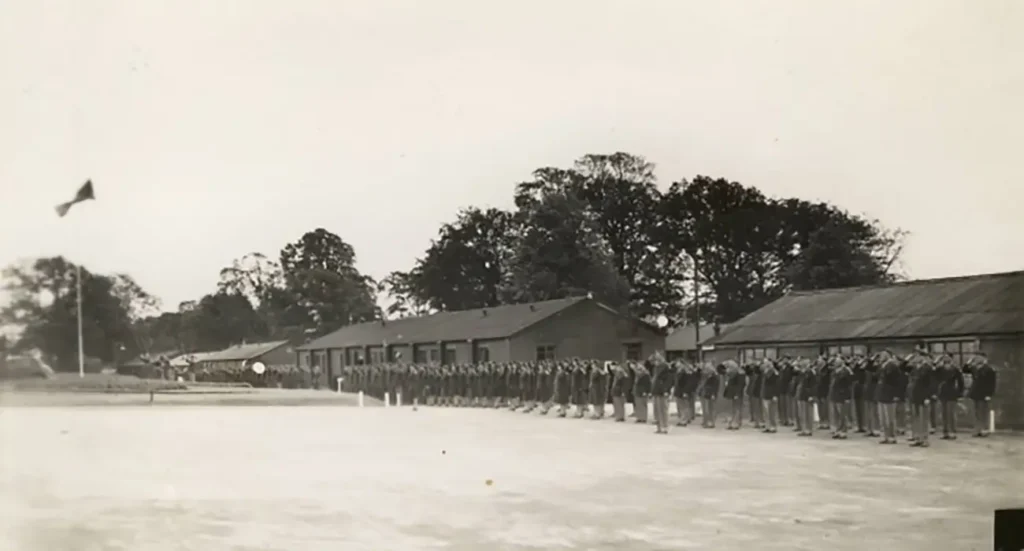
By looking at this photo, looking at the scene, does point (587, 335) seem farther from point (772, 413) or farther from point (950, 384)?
point (772, 413)

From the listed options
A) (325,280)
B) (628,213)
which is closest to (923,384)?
(628,213)

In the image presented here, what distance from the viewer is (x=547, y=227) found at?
3658mm

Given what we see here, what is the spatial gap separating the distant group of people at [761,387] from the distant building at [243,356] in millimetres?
851

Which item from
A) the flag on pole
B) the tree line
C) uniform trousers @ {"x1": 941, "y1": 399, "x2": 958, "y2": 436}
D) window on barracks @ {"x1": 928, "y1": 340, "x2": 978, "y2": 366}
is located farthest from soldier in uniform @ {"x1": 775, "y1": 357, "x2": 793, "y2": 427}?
the flag on pole

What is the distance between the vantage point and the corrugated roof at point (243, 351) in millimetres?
3252

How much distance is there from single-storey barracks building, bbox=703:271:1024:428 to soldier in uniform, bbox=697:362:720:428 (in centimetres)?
170

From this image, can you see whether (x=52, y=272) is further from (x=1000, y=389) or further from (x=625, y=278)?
(x=1000, y=389)

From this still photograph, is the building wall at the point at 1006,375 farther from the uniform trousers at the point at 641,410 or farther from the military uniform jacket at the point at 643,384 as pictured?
the uniform trousers at the point at 641,410

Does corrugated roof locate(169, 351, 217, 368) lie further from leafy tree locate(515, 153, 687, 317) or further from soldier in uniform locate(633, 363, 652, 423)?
soldier in uniform locate(633, 363, 652, 423)

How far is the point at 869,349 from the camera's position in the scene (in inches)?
214

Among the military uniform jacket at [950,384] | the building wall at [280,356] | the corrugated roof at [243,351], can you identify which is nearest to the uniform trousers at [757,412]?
the military uniform jacket at [950,384]

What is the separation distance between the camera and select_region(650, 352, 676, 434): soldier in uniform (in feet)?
18.5

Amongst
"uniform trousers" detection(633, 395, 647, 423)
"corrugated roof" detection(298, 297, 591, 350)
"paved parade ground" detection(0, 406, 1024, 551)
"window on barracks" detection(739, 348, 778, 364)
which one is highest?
"corrugated roof" detection(298, 297, 591, 350)

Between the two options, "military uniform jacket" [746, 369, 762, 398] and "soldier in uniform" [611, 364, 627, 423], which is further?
"military uniform jacket" [746, 369, 762, 398]
